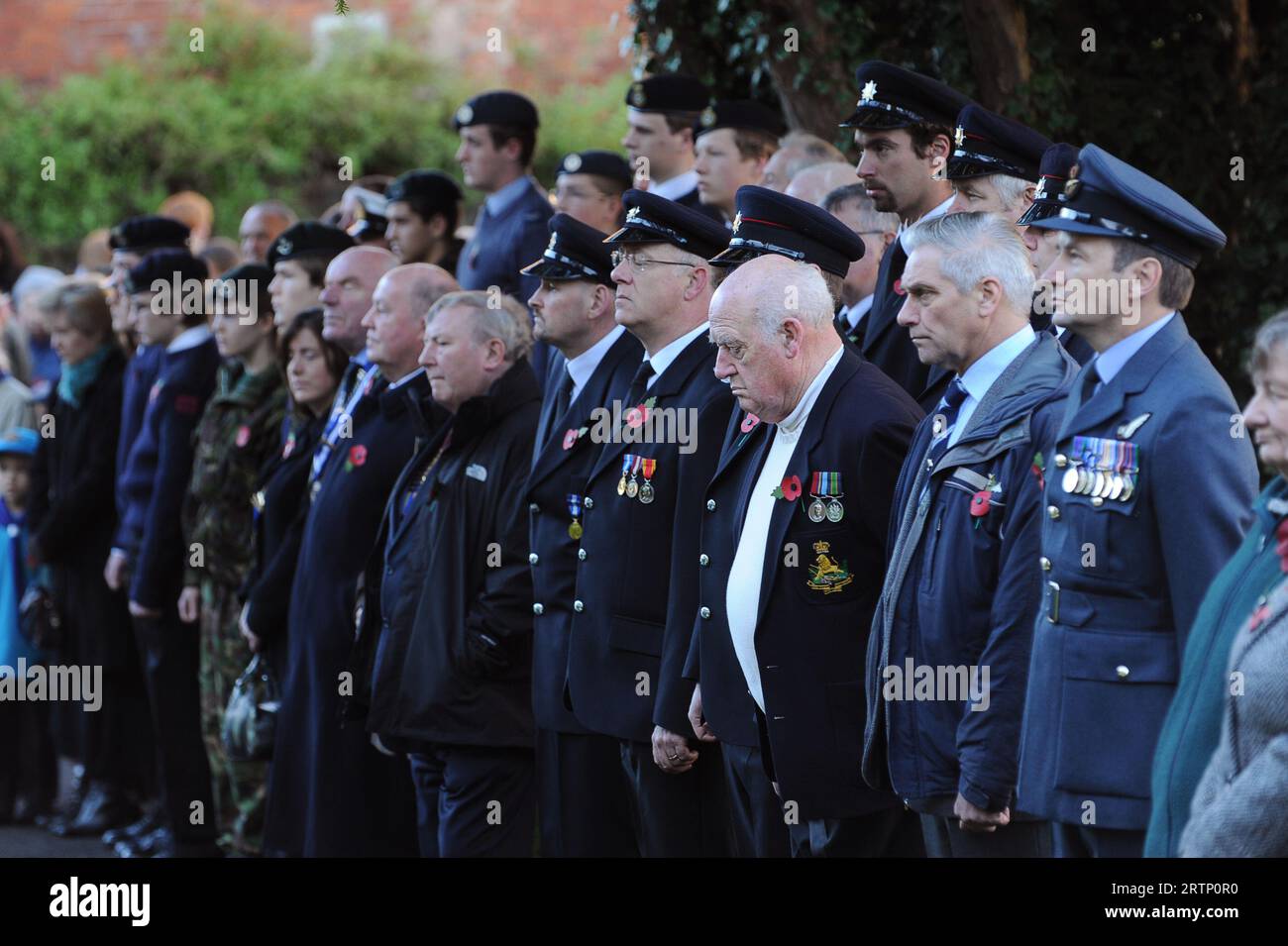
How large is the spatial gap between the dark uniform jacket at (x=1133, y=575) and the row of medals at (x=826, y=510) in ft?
2.66

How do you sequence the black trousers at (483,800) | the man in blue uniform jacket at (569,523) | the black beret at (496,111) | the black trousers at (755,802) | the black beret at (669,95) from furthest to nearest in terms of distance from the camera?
1. the black beret at (496,111)
2. the black beret at (669,95)
3. the black trousers at (483,800)
4. the man in blue uniform jacket at (569,523)
5. the black trousers at (755,802)

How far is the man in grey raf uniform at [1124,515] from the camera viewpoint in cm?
396

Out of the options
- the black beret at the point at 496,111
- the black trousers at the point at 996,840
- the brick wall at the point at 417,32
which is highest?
the brick wall at the point at 417,32

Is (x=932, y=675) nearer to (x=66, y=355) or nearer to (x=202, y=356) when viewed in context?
(x=202, y=356)

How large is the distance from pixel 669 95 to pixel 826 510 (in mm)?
4155

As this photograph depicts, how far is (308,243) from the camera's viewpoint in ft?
26.4

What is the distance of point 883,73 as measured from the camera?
604 centimetres

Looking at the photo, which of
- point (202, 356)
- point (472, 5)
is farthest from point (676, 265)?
point (472, 5)

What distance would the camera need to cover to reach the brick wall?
18578mm

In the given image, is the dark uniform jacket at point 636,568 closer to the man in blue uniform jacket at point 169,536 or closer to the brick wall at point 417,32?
the man in blue uniform jacket at point 169,536

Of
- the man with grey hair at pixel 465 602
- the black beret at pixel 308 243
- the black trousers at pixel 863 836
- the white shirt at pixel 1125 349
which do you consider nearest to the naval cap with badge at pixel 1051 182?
the white shirt at pixel 1125 349

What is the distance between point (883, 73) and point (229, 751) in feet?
11.7

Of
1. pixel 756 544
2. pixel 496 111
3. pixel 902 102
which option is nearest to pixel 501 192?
pixel 496 111

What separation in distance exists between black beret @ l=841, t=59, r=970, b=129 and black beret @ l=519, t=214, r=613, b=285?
0.86 metres
